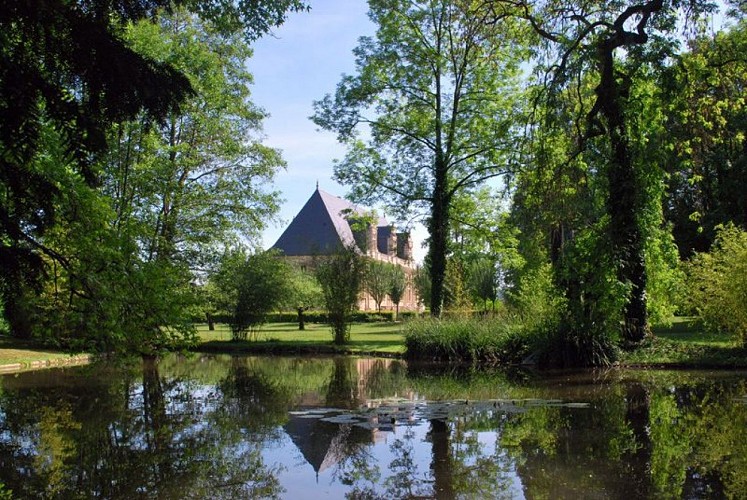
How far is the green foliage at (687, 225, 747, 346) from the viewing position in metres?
12.6

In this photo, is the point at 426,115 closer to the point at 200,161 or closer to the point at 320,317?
the point at 200,161

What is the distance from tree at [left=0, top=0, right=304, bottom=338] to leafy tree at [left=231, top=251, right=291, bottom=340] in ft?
70.4

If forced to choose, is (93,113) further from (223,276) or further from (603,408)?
(223,276)

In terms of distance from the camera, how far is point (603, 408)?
8781 millimetres

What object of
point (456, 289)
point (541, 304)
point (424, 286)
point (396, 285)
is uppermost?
point (396, 285)

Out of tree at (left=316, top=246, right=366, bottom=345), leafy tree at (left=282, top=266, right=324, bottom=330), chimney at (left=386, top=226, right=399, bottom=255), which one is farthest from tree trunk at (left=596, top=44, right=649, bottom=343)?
leafy tree at (left=282, top=266, right=324, bottom=330)

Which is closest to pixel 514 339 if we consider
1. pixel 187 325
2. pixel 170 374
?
pixel 170 374

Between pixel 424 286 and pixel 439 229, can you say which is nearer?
pixel 439 229

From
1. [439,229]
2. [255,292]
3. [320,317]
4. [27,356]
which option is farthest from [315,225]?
[27,356]

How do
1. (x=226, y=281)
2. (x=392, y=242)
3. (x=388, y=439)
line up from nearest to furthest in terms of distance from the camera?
(x=388, y=439) < (x=226, y=281) < (x=392, y=242)

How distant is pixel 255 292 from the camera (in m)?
24.7

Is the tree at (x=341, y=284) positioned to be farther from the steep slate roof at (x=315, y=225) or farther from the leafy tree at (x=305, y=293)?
the steep slate roof at (x=315, y=225)

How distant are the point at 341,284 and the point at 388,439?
15.3m

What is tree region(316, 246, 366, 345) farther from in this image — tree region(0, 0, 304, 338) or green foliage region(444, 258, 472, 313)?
tree region(0, 0, 304, 338)
